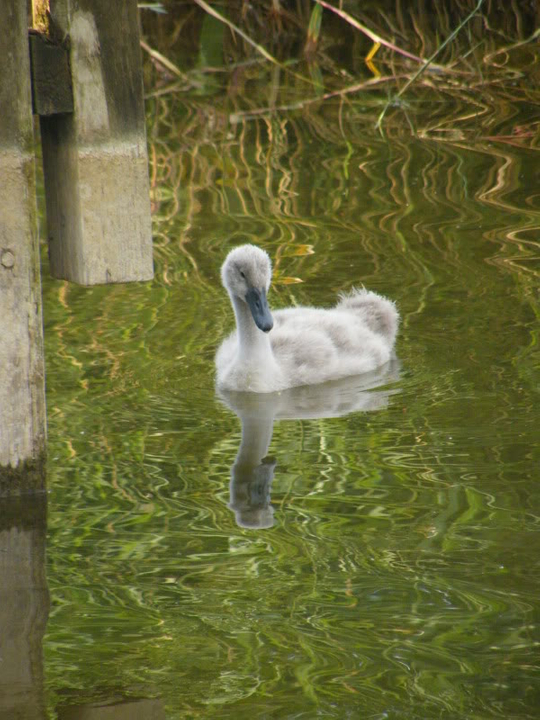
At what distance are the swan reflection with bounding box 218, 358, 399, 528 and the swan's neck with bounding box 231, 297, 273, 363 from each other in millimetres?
173

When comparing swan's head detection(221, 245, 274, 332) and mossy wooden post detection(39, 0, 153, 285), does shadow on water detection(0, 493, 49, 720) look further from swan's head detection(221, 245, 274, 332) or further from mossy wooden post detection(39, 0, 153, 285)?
swan's head detection(221, 245, 274, 332)

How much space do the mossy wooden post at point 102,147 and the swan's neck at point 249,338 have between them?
171cm

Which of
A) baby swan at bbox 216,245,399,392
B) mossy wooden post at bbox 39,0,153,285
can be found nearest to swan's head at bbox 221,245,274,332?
baby swan at bbox 216,245,399,392

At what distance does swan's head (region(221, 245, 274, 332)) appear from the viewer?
6.15m

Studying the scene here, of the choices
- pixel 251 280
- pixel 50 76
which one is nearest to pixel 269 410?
pixel 251 280

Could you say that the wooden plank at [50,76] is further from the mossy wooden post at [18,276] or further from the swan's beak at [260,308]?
the swan's beak at [260,308]

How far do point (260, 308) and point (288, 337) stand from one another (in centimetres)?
45

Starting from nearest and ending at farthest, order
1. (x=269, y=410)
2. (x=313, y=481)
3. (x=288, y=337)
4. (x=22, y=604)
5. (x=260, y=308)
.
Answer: (x=22, y=604), (x=313, y=481), (x=269, y=410), (x=260, y=308), (x=288, y=337)

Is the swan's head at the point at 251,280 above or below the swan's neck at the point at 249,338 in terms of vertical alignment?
above

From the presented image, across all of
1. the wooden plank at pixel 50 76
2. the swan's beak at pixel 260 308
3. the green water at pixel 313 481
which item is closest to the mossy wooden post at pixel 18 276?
the wooden plank at pixel 50 76

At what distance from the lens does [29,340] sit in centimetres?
452

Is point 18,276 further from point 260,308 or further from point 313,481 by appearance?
point 260,308

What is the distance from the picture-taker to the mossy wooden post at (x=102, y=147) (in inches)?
171

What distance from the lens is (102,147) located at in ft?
14.6
